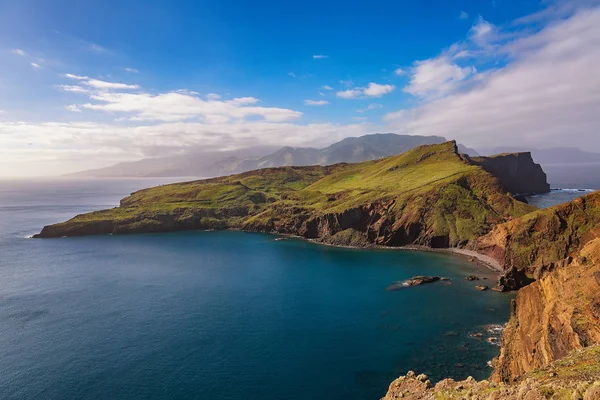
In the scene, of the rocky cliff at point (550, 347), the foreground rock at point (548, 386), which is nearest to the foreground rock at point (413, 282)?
the rocky cliff at point (550, 347)

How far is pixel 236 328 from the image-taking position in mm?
85625

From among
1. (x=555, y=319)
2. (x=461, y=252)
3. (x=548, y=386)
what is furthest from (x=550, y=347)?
(x=461, y=252)

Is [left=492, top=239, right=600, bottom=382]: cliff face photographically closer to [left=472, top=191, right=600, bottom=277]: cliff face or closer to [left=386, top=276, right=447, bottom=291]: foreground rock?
[left=472, top=191, right=600, bottom=277]: cliff face

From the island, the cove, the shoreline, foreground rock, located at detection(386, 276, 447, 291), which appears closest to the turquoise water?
the cove

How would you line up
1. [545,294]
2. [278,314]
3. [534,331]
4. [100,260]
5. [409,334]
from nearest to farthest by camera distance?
[534,331] < [545,294] < [409,334] < [278,314] < [100,260]

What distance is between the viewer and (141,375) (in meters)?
66.1

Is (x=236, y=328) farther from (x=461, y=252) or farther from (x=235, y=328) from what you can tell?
(x=461, y=252)

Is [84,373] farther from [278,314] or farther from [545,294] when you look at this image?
[545,294]

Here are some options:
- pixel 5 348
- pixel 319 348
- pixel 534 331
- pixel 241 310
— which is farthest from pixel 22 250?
pixel 534 331

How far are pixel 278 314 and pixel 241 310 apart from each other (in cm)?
1101

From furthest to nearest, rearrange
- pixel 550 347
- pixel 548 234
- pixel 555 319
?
pixel 548 234 < pixel 555 319 < pixel 550 347

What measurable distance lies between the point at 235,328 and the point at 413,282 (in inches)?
2546

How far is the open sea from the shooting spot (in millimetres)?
64000

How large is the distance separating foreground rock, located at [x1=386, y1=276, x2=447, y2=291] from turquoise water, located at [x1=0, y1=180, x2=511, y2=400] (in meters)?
3.83
